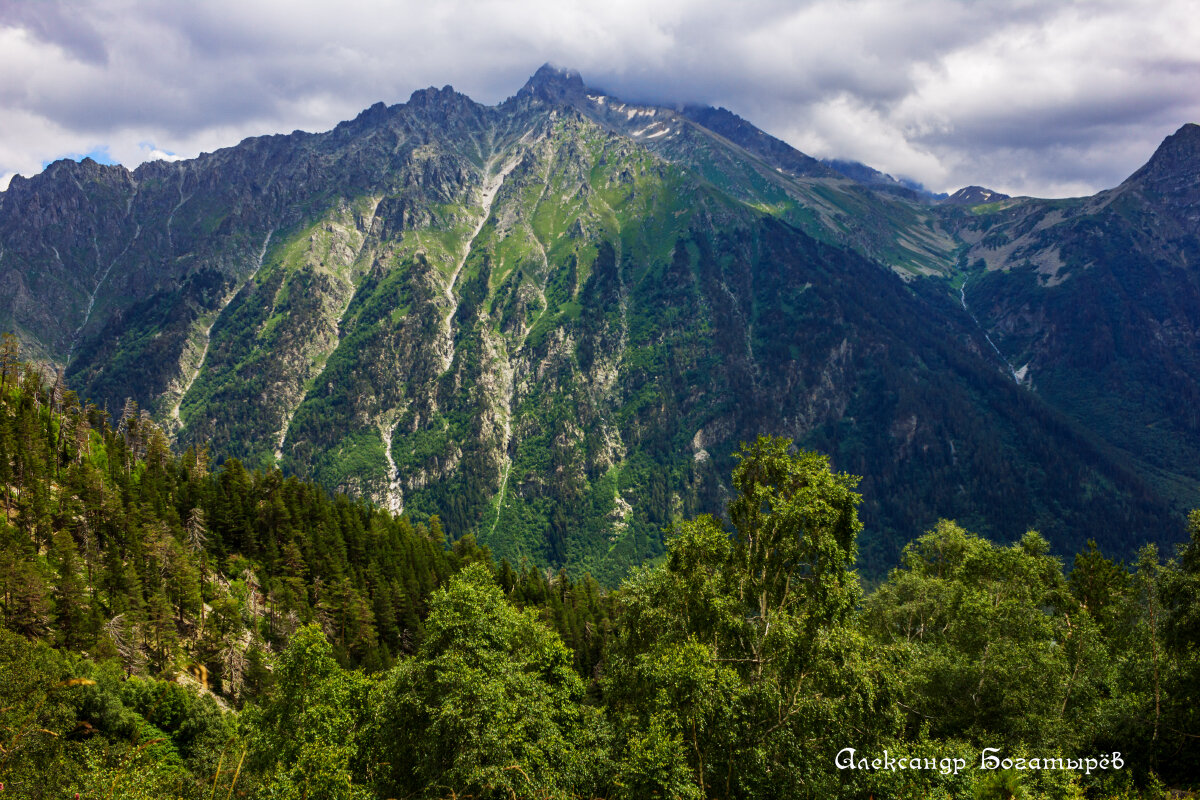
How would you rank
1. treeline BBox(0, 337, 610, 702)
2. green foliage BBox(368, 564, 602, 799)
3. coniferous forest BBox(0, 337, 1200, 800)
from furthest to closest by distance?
treeline BBox(0, 337, 610, 702) → green foliage BBox(368, 564, 602, 799) → coniferous forest BBox(0, 337, 1200, 800)

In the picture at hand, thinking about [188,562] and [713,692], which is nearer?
[713,692]

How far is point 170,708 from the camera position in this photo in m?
54.9

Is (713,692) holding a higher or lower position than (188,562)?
lower

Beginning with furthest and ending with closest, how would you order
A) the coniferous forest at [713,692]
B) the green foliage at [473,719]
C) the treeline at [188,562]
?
the treeline at [188,562] → the green foliage at [473,719] → the coniferous forest at [713,692]

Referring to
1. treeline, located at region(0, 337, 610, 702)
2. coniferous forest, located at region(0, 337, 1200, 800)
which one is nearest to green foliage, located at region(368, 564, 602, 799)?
coniferous forest, located at region(0, 337, 1200, 800)

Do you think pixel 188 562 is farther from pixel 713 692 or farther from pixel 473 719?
pixel 713 692

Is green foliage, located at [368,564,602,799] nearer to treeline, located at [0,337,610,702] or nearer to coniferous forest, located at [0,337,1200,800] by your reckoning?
coniferous forest, located at [0,337,1200,800]

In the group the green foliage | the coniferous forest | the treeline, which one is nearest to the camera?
the coniferous forest

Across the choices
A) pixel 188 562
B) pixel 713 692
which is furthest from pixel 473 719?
pixel 188 562

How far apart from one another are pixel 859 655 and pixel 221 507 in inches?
4268

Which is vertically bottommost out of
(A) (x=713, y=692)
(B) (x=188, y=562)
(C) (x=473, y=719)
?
(C) (x=473, y=719)

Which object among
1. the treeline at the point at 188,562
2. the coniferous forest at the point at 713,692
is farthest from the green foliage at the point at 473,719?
the treeline at the point at 188,562

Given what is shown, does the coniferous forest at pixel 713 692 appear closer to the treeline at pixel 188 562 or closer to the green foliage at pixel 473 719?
the green foliage at pixel 473 719

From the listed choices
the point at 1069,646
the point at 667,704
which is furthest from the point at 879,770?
the point at 1069,646
